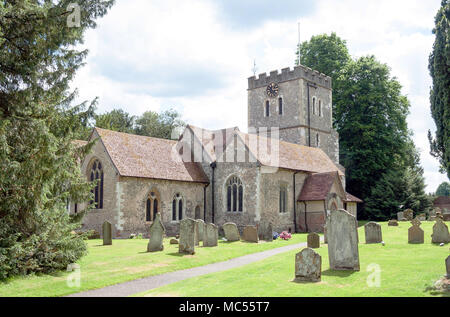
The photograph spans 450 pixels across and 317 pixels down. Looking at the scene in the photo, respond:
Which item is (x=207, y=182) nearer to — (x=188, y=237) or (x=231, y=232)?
(x=231, y=232)

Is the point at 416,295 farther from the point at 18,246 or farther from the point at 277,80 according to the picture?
the point at 277,80

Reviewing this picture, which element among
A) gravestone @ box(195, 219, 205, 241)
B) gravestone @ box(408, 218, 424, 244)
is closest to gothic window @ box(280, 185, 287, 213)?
gravestone @ box(195, 219, 205, 241)

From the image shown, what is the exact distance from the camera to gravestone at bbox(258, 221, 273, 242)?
71.8ft

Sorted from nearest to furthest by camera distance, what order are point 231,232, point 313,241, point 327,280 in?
point 327,280 < point 313,241 < point 231,232

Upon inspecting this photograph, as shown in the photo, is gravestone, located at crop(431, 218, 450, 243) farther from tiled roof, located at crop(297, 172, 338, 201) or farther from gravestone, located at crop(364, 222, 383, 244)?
tiled roof, located at crop(297, 172, 338, 201)

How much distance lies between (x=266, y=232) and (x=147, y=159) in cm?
915


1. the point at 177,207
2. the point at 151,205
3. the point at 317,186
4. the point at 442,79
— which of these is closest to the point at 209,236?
the point at 151,205

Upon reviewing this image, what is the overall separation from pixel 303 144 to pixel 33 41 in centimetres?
3034

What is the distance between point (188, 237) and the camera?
16000mm

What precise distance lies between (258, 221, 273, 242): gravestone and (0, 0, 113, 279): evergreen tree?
11.7 meters

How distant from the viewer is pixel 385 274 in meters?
11.0

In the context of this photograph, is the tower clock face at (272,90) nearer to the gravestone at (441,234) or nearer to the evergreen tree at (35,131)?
the gravestone at (441,234)

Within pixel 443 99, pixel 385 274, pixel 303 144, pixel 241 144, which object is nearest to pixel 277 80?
pixel 303 144

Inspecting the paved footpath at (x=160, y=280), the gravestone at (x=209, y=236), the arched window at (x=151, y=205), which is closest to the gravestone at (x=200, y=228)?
the gravestone at (x=209, y=236)
